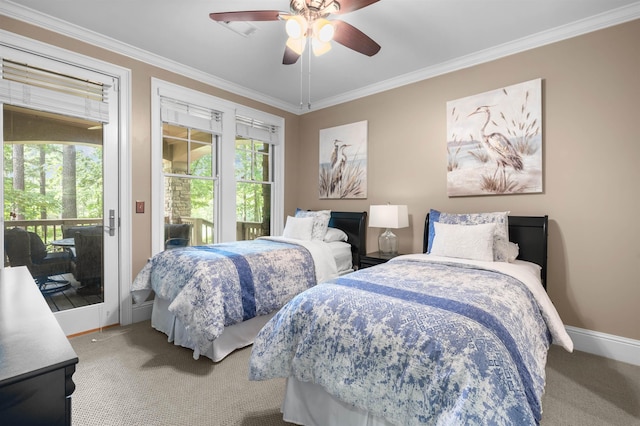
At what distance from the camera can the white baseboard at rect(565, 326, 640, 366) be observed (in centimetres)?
250

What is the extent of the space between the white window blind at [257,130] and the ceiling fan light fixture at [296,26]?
238 centimetres

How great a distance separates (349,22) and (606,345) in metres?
3.47

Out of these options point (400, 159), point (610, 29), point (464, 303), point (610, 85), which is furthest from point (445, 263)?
point (610, 29)

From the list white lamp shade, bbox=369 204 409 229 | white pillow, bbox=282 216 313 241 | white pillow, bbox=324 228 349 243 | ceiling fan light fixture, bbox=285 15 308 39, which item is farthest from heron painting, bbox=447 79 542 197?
ceiling fan light fixture, bbox=285 15 308 39

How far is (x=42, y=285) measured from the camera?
287 cm

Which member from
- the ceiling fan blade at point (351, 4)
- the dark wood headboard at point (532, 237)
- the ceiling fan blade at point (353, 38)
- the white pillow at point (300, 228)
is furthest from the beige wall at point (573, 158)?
the ceiling fan blade at point (351, 4)

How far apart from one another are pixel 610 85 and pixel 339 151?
2811 millimetres

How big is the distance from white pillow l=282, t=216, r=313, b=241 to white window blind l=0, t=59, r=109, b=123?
2237 millimetres

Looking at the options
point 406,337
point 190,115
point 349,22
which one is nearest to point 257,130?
point 190,115

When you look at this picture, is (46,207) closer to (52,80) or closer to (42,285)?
(42,285)

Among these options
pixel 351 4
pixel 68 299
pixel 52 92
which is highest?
pixel 351 4

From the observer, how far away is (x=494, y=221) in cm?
280

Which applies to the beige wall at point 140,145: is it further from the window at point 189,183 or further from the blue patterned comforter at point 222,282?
the blue patterned comforter at point 222,282

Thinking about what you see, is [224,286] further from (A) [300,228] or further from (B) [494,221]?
(B) [494,221]
